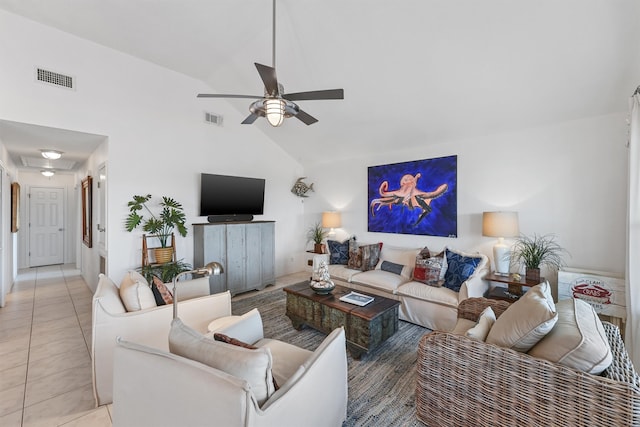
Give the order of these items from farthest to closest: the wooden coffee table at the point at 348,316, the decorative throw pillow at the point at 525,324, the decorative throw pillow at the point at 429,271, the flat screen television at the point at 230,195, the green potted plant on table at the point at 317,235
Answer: the green potted plant on table at the point at 317,235
the flat screen television at the point at 230,195
the decorative throw pillow at the point at 429,271
the wooden coffee table at the point at 348,316
the decorative throw pillow at the point at 525,324

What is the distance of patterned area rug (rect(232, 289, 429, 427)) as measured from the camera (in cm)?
187

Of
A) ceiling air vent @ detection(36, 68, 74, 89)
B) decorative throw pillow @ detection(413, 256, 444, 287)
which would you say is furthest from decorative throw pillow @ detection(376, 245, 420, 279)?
ceiling air vent @ detection(36, 68, 74, 89)

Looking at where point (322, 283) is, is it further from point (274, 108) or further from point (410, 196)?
point (410, 196)

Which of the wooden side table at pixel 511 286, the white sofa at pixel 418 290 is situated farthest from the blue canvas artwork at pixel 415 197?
the wooden side table at pixel 511 286

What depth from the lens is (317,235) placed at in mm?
5500

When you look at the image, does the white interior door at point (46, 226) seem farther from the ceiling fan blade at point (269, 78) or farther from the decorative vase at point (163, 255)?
the ceiling fan blade at point (269, 78)

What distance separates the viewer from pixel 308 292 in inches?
123

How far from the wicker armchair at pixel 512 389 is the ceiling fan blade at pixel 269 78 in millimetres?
2322

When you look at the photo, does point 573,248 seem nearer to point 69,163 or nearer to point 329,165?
point 329,165

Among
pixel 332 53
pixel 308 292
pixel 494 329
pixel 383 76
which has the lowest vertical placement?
pixel 308 292

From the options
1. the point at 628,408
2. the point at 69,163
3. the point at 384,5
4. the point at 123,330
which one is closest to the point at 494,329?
the point at 628,408

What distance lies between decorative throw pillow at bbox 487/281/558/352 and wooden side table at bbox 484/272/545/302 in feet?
5.09

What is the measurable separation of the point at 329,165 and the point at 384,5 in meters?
3.25

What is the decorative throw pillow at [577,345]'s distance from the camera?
1240mm
